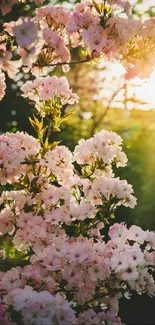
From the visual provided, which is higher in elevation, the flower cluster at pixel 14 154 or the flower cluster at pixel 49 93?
the flower cluster at pixel 49 93

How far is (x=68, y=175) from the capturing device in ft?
11.4

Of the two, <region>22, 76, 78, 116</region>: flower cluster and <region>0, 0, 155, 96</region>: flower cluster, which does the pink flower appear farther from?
<region>22, 76, 78, 116</region>: flower cluster

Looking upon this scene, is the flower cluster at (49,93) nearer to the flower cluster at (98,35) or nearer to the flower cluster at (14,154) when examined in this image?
the flower cluster at (98,35)

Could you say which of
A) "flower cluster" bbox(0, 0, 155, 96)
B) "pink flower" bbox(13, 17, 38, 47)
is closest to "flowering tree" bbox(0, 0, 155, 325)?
"flower cluster" bbox(0, 0, 155, 96)

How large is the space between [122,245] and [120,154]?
73cm

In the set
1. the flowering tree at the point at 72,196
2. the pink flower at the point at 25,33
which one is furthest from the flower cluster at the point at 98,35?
the pink flower at the point at 25,33

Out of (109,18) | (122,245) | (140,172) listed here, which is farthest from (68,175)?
(140,172)

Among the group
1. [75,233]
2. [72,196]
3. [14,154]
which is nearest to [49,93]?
[14,154]

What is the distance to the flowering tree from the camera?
303 cm

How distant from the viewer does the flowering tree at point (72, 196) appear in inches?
119

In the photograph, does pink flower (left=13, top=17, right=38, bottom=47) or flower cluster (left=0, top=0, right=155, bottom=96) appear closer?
pink flower (left=13, top=17, right=38, bottom=47)

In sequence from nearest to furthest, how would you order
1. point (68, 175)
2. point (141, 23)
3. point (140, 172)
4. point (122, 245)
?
1. point (122, 245)
2. point (141, 23)
3. point (68, 175)
4. point (140, 172)

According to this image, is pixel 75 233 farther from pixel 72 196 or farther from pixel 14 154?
pixel 14 154

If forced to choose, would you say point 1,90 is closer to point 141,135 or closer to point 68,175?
point 68,175
